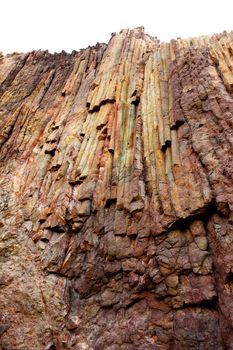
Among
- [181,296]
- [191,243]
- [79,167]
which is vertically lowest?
[181,296]

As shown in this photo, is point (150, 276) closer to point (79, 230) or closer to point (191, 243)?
point (191, 243)

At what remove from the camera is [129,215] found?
14.9 metres

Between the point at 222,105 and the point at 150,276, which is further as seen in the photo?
Result: the point at 222,105

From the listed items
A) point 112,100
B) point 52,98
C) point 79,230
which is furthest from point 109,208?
point 52,98

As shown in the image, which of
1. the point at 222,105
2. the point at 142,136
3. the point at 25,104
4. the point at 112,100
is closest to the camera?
the point at 222,105

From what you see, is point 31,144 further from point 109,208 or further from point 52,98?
point 109,208

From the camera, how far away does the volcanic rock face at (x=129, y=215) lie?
11922mm

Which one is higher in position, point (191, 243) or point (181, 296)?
point (191, 243)

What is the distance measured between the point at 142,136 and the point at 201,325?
34.3 feet

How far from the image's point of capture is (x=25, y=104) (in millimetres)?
27594

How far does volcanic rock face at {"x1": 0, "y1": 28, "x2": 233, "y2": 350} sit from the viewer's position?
11.9 meters

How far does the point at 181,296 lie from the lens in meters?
11.8

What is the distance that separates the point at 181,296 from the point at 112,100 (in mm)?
14530

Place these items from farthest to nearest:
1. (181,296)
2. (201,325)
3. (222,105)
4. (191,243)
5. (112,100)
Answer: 1. (112,100)
2. (222,105)
3. (191,243)
4. (181,296)
5. (201,325)
